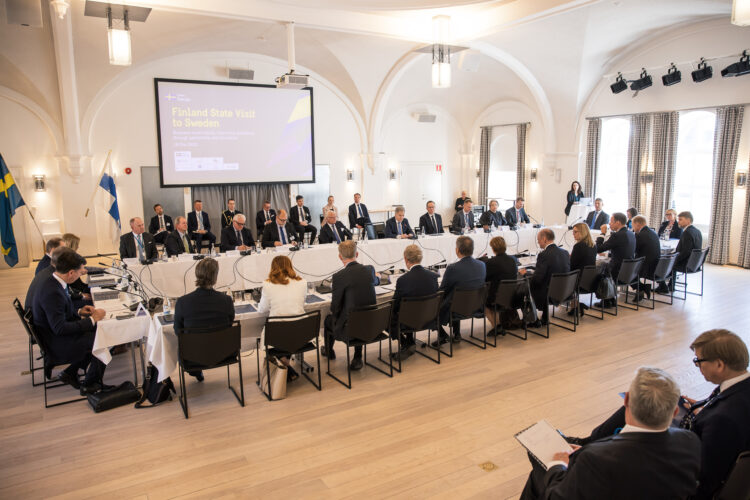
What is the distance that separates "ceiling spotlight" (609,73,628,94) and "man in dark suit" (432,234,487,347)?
8.47 m

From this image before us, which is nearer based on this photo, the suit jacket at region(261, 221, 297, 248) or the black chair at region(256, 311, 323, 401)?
the black chair at region(256, 311, 323, 401)

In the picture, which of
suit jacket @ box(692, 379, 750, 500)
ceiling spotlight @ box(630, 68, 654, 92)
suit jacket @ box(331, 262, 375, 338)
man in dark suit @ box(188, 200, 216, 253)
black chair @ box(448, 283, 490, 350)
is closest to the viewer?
suit jacket @ box(692, 379, 750, 500)

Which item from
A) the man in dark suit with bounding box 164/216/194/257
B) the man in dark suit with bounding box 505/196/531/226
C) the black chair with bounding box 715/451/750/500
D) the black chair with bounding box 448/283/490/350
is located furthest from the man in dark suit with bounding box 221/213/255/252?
the black chair with bounding box 715/451/750/500

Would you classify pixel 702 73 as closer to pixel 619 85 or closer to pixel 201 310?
pixel 619 85

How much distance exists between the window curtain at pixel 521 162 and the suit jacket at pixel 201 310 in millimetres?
12485

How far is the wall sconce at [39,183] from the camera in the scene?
35.4ft

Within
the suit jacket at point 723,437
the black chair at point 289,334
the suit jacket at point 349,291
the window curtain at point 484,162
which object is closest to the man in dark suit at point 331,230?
the suit jacket at point 349,291

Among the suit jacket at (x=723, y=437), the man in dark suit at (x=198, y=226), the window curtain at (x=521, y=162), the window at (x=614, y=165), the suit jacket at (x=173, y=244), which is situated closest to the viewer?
the suit jacket at (x=723, y=437)

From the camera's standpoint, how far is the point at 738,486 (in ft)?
6.86

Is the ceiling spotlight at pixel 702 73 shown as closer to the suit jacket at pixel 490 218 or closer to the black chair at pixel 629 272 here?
the suit jacket at pixel 490 218

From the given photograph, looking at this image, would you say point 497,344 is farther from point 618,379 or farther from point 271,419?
point 271,419

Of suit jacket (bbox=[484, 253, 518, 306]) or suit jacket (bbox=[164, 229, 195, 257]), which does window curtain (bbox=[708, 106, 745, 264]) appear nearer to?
suit jacket (bbox=[484, 253, 518, 306])

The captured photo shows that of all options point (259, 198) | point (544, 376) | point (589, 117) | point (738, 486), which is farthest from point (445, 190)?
point (738, 486)

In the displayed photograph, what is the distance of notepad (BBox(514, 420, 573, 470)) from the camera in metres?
2.42
